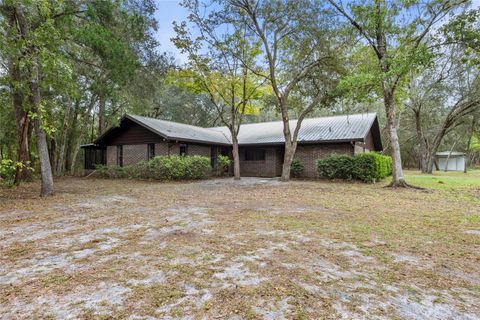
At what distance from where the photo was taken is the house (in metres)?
16.1

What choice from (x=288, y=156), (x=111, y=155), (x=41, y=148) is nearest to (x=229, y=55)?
(x=288, y=156)

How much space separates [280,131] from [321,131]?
130 inches

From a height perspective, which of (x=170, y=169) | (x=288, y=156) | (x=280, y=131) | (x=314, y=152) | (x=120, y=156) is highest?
(x=280, y=131)

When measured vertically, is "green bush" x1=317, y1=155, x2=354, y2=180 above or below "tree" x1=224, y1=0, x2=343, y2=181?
below

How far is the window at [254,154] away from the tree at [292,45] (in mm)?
4535

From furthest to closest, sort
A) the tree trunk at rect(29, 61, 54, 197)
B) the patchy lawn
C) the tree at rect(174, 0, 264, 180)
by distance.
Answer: the tree at rect(174, 0, 264, 180) → the tree trunk at rect(29, 61, 54, 197) → the patchy lawn

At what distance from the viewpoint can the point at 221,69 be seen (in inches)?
575

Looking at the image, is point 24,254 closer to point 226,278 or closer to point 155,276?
point 155,276

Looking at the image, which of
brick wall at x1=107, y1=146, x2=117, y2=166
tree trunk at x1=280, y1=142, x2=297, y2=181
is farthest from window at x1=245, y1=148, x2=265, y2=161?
brick wall at x1=107, y1=146, x2=117, y2=166

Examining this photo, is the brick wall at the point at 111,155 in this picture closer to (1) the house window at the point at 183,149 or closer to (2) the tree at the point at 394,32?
(1) the house window at the point at 183,149

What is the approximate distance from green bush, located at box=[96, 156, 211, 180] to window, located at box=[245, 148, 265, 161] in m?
4.16

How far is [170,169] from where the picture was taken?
14.6 metres

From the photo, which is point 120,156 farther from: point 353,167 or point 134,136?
point 353,167

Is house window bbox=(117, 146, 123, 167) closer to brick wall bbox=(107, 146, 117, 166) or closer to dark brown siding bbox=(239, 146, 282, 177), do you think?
brick wall bbox=(107, 146, 117, 166)
